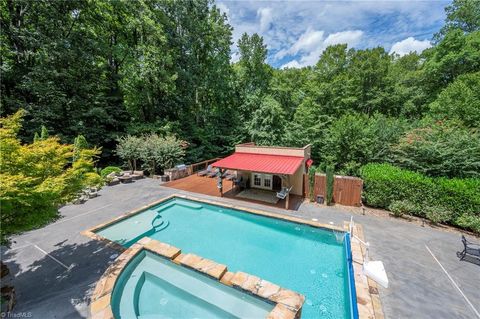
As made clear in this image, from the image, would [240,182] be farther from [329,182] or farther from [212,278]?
[212,278]

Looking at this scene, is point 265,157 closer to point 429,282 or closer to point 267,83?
point 429,282

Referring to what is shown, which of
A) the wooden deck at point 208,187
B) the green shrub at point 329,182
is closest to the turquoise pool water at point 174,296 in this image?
the wooden deck at point 208,187

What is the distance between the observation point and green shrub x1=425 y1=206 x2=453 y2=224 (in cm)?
909

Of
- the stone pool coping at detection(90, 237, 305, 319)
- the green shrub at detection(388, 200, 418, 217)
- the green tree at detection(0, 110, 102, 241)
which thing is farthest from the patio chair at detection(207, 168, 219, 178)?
the green shrub at detection(388, 200, 418, 217)

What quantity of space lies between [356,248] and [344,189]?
191 inches

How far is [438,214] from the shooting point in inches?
362

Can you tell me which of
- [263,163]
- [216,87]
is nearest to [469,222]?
[263,163]

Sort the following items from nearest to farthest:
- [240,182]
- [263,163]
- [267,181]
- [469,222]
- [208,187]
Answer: [469,222]
[263,163]
[267,181]
[240,182]
[208,187]

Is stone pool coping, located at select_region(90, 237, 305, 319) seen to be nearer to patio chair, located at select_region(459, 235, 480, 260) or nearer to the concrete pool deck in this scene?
the concrete pool deck

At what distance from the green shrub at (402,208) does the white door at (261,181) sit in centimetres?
713

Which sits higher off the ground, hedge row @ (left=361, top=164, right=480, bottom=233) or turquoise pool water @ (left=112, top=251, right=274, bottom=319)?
hedge row @ (left=361, top=164, right=480, bottom=233)

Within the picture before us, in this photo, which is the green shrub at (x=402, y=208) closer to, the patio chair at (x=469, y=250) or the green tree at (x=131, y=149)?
the patio chair at (x=469, y=250)

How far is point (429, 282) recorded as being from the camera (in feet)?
19.3

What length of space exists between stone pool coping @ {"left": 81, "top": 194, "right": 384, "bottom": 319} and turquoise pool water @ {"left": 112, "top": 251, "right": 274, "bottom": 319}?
1.78m
